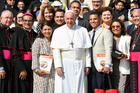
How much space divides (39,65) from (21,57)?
0.52m

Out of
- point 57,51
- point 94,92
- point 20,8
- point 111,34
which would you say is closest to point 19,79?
point 57,51

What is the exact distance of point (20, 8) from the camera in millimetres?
9234

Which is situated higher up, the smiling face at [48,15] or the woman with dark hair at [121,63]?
the smiling face at [48,15]

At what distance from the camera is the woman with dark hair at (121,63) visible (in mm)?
5875

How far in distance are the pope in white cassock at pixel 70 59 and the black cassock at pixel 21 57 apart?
2.62 ft

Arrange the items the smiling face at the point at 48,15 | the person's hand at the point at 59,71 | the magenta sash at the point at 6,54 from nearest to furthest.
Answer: the person's hand at the point at 59,71 → the magenta sash at the point at 6,54 → the smiling face at the point at 48,15

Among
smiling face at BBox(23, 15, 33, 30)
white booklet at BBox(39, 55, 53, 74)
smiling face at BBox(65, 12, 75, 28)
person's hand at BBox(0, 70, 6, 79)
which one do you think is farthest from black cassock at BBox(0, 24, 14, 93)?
smiling face at BBox(65, 12, 75, 28)

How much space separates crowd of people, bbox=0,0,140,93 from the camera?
18.5ft

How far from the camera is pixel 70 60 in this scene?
5633 mm

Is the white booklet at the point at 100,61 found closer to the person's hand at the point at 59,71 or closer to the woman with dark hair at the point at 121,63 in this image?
the woman with dark hair at the point at 121,63

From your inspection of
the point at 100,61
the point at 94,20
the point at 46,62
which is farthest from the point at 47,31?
the point at 100,61

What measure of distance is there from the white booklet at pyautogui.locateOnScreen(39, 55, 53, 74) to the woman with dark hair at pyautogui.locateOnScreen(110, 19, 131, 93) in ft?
4.60

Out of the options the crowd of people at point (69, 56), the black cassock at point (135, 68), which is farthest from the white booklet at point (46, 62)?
the black cassock at point (135, 68)

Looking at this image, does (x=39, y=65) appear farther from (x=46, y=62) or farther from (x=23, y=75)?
(x=23, y=75)
